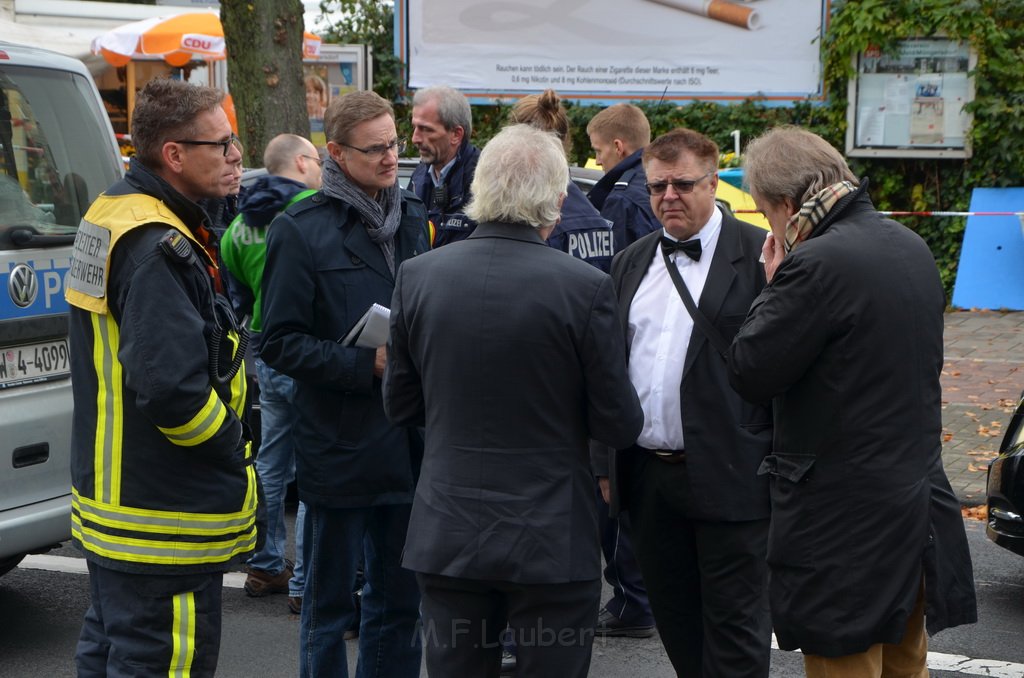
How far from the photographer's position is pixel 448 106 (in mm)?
5203

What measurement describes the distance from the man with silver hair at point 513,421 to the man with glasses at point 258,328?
2232 millimetres

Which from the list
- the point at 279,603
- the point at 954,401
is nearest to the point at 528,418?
the point at 279,603

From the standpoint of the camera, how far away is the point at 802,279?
309cm

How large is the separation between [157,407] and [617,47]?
1190cm

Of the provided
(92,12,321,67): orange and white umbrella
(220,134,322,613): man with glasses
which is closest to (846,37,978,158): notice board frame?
(92,12,321,67): orange and white umbrella

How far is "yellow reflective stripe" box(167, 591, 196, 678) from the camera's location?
10.4ft

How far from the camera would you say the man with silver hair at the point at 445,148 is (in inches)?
205

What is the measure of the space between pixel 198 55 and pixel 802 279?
13535 mm

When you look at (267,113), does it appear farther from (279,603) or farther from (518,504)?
(518,504)

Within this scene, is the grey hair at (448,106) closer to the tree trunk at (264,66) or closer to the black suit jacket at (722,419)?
the black suit jacket at (722,419)

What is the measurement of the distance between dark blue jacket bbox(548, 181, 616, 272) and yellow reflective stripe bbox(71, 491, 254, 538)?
6.37 feet

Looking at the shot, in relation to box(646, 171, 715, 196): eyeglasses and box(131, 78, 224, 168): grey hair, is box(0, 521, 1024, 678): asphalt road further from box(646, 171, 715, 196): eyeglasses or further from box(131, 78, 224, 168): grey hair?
box(131, 78, 224, 168): grey hair

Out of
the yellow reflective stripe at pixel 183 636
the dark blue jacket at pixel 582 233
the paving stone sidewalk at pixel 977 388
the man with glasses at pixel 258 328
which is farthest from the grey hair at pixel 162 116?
the paving stone sidewalk at pixel 977 388

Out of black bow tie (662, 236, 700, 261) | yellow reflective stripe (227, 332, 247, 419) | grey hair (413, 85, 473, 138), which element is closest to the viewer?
yellow reflective stripe (227, 332, 247, 419)
